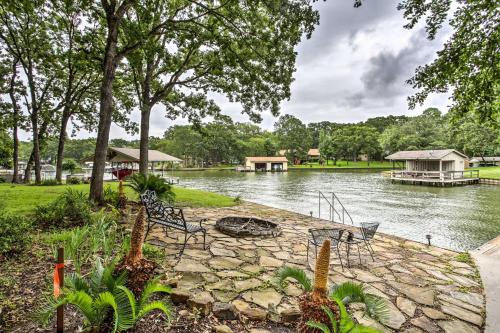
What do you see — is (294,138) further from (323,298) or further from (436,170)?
(323,298)

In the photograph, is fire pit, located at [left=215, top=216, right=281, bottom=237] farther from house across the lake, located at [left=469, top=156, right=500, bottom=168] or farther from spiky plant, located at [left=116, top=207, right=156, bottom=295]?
house across the lake, located at [left=469, top=156, right=500, bottom=168]

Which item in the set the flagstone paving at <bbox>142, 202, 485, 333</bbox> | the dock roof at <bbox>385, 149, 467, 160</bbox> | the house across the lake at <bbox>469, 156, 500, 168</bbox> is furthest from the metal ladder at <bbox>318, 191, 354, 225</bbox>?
the house across the lake at <bbox>469, 156, 500, 168</bbox>

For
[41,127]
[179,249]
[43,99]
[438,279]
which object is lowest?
[438,279]

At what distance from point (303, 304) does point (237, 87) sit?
10824mm

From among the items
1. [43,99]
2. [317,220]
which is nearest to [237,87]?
[317,220]

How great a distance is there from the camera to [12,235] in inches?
139

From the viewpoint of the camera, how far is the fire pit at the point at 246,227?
5.57 m

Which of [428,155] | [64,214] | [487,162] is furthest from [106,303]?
[487,162]

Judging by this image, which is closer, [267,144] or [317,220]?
[317,220]

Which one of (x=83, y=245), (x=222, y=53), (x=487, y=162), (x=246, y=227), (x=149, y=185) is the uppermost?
(x=222, y=53)

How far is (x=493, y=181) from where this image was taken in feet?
89.7

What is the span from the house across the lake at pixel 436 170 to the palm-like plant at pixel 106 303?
31142mm

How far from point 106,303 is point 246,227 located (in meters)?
4.08

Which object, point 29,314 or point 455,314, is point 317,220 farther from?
point 29,314
